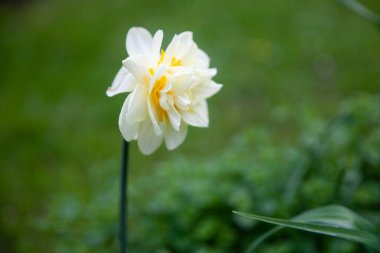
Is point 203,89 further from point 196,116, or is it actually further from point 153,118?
point 153,118

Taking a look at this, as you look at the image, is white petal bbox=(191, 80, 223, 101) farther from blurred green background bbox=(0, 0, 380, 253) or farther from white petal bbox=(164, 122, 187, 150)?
blurred green background bbox=(0, 0, 380, 253)

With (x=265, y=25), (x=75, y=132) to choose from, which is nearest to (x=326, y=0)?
(x=265, y=25)

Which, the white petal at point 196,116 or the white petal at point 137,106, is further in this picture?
the white petal at point 196,116

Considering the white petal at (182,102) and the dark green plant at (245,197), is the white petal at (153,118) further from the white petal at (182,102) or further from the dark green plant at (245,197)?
the dark green plant at (245,197)

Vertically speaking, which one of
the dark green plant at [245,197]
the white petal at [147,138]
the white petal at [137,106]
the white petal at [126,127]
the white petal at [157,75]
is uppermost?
the white petal at [157,75]

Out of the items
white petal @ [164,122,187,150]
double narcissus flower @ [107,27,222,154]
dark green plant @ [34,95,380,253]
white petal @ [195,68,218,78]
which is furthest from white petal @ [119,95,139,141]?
dark green plant @ [34,95,380,253]

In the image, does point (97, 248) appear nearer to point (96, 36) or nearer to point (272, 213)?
point (272, 213)

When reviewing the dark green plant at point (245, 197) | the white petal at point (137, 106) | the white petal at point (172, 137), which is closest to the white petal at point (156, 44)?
the white petal at point (137, 106)

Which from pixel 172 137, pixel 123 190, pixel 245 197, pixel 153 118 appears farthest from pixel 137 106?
pixel 245 197
